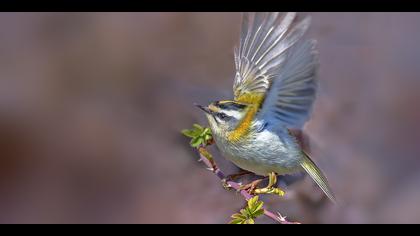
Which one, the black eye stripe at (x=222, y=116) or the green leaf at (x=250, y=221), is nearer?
the green leaf at (x=250, y=221)

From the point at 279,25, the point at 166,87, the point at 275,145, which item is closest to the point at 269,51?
the point at 279,25

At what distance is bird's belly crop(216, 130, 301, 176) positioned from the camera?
1140 mm

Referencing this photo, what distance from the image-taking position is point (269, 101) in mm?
1055

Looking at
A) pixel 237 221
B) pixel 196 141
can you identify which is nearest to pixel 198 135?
pixel 196 141

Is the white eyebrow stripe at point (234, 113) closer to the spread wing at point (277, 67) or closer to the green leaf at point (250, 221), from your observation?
the spread wing at point (277, 67)

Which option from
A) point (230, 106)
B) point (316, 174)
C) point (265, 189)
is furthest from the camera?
point (316, 174)

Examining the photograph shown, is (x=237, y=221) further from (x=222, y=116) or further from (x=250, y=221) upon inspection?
(x=222, y=116)

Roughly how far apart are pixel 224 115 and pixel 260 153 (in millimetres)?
98

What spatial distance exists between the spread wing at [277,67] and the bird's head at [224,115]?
0.14ft

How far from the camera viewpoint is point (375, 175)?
5.10ft

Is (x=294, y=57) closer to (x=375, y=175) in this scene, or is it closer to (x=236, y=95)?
(x=236, y=95)

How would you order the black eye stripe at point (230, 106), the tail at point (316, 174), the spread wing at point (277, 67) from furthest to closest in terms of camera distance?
the tail at point (316, 174)
the black eye stripe at point (230, 106)
the spread wing at point (277, 67)

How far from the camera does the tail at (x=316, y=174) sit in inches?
49.1

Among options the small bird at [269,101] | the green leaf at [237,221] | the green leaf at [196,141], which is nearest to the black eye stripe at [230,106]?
the small bird at [269,101]
